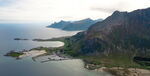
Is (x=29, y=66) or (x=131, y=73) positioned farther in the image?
(x=29, y=66)

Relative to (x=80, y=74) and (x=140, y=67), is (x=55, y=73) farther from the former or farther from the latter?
(x=140, y=67)

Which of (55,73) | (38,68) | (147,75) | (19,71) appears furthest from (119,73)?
(19,71)

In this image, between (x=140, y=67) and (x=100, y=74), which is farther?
(x=140, y=67)

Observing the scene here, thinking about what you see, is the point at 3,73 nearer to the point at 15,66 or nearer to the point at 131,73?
the point at 15,66

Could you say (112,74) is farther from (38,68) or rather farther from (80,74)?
(38,68)

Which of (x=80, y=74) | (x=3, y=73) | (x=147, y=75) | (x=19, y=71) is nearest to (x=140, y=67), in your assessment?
(x=147, y=75)

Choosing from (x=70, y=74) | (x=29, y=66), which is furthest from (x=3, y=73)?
(x=70, y=74)

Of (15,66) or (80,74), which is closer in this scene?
(80,74)
